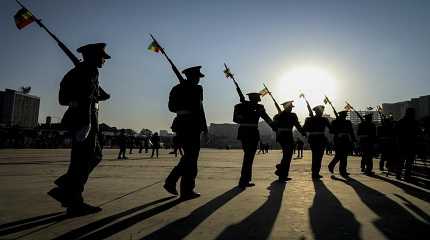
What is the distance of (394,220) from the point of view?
4.32m

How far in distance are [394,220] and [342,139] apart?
7211mm

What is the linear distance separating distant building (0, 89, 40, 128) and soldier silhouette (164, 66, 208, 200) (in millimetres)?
128542

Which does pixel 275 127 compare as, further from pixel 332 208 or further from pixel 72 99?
pixel 72 99

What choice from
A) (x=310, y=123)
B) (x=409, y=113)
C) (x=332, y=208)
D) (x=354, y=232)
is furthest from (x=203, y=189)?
(x=409, y=113)

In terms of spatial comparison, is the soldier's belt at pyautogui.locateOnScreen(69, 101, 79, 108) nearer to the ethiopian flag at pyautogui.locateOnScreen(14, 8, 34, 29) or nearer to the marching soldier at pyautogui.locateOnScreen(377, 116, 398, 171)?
the ethiopian flag at pyautogui.locateOnScreen(14, 8, 34, 29)

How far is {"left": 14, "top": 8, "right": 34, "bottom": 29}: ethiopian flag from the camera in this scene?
6.02 metres

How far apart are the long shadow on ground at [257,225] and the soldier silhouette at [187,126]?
4.36ft

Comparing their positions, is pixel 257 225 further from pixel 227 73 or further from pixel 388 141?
pixel 388 141

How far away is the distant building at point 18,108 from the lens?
128m

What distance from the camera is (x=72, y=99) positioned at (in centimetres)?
475

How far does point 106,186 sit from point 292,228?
4244 mm

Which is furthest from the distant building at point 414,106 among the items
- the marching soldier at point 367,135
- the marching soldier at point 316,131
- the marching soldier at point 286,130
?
the marching soldier at point 286,130

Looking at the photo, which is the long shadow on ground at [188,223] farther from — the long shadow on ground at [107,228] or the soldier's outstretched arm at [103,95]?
the soldier's outstretched arm at [103,95]

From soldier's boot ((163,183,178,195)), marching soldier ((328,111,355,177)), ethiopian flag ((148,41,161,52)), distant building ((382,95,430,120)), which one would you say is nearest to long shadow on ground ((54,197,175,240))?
soldier's boot ((163,183,178,195))
